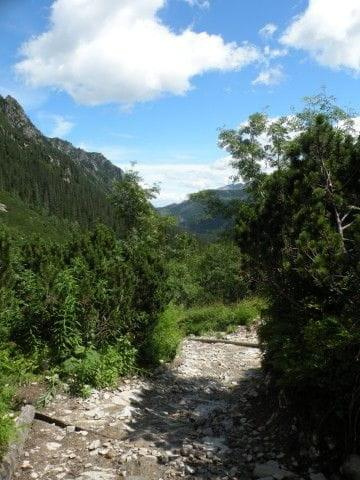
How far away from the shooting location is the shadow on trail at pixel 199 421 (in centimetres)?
645

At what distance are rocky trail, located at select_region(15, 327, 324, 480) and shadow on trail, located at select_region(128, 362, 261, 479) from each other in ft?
0.05

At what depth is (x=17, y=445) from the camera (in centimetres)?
602

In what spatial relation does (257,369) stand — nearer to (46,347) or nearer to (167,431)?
(167,431)

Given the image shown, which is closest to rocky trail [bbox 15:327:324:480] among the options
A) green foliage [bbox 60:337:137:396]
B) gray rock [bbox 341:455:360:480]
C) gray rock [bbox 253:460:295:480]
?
gray rock [bbox 253:460:295:480]

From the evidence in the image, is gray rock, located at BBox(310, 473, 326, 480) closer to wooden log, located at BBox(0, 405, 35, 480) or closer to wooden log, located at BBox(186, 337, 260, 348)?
wooden log, located at BBox(0, 405, 35, 480)

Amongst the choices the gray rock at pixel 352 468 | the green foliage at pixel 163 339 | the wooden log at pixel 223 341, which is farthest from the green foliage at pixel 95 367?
the wooden log at pixel 223 341

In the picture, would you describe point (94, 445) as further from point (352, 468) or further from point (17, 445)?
point (352, 468)

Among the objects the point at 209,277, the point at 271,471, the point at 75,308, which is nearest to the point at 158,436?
the point at 271,471

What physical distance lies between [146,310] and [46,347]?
2.84 m

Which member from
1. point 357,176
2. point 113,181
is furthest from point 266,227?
point 113,181

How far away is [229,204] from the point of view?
86.0 feet

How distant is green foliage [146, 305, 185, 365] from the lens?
1120 cm

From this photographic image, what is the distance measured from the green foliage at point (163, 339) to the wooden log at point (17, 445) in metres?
4.30

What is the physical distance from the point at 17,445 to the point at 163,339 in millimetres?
5902
